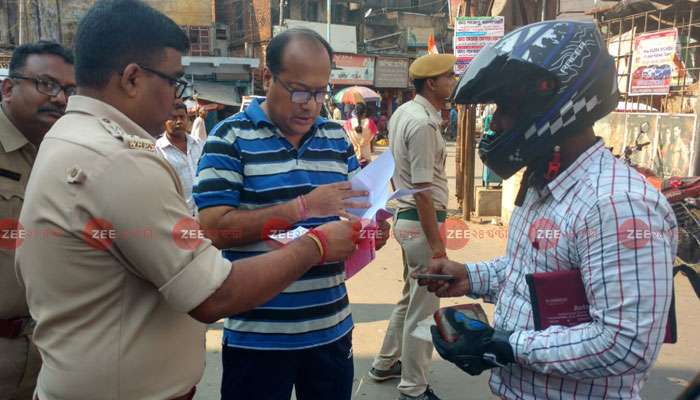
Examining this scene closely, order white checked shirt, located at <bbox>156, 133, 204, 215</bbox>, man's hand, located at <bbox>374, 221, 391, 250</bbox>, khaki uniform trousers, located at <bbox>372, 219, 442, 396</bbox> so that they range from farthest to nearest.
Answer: white checked shirt, located at <bbox>156, 133, 204, 215</bbox> → khaki uniform trousers, located at <bbox>372, 219, 442, 396</bbox> → man's hand, located at <bbox>374, 221, 391, 250</bbox>

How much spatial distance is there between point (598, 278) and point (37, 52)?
7.26 ft

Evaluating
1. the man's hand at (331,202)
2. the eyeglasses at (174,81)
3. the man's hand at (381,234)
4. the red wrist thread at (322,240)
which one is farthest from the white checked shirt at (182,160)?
the red wrist thread at (322,240)

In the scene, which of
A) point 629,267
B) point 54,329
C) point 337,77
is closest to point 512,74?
point 629,267

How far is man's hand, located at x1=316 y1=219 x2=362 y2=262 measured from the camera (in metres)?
1.59

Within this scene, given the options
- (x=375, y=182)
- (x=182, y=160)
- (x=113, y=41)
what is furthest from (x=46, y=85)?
(x=182, y=160)

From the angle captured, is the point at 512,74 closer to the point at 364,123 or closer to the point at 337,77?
the point at 364,123

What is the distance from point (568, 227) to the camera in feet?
4.51

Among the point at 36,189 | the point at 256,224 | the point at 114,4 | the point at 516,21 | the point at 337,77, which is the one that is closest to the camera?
the point at 36,189

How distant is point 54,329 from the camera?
1.30 meters

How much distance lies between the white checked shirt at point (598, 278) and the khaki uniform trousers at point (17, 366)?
5.53 ft

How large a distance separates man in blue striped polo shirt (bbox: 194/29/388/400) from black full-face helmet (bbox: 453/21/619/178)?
654 millimetres

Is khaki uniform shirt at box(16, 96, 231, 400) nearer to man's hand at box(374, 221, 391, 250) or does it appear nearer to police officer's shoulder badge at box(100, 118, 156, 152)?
police officer's shoulder badge at box(100, 118, 156, 152)

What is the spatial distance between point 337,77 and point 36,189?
25.7m

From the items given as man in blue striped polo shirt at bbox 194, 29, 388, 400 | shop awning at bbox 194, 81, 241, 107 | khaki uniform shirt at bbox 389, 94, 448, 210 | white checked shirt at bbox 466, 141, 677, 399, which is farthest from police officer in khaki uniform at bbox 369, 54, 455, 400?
shop awning at bbox 194, 81, 241, 107
